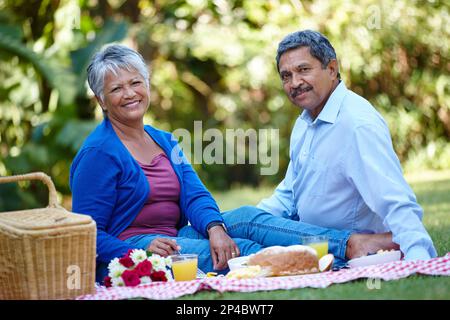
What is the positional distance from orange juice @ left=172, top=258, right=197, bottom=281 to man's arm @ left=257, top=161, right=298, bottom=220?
926 mm

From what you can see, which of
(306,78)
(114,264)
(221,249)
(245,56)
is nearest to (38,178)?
(114,264)

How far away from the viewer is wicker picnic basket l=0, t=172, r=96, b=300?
3.17 meters

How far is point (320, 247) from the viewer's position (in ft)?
12.0

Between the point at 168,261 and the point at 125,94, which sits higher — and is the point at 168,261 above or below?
below

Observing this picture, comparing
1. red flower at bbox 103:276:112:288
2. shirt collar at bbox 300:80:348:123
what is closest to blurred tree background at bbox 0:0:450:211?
shirt collar at bbox 300:80:348:123

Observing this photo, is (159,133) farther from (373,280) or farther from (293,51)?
(373,280)

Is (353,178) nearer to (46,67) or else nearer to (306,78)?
(306,78)

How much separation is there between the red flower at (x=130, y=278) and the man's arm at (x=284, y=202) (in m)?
1.17

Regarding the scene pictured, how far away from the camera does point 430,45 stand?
1174cm

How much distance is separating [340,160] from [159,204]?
37.6 inches

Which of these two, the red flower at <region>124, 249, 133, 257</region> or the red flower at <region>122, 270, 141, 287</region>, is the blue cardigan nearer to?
the red flower at <region>124, 249, 133, 257</region>

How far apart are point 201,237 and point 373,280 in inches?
45.4

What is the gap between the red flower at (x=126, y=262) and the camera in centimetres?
352

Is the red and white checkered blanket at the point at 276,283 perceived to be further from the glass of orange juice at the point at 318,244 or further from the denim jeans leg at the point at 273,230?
the denim jeans leg at the point at 273,230
